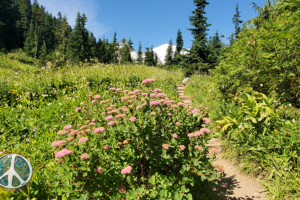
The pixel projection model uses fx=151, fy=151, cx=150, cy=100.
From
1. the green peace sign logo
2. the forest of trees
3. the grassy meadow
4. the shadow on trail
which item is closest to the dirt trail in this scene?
the shadow on trail

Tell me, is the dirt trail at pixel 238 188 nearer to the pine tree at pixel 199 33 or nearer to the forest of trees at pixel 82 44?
the forest of trees at pixel 82 44

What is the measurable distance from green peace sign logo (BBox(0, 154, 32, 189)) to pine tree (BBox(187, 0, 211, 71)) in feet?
53.8

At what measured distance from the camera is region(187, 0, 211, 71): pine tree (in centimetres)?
1553

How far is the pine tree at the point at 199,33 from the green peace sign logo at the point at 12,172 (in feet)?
53.8

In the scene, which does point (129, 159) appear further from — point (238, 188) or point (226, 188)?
point (238, 188)

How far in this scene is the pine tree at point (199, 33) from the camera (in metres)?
15.5

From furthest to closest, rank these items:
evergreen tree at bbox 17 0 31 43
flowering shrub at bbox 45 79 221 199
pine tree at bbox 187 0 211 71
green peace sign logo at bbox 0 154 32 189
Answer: evergreen tree at bbox 17 0 31 43, pine tree at bbox 187 0 211 71, flowering shrub at bbox 45 79 221 199, green peace sign logo at bbox 0 154 32 189

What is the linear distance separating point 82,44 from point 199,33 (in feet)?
128

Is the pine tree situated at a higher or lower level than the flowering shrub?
higher

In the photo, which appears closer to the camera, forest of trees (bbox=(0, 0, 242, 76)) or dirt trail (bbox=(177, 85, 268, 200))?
dirt trail (bbox=(177, 85, 268, 200))

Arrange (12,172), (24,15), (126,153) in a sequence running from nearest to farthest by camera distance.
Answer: (12,172) < (126,153) < (24,15)

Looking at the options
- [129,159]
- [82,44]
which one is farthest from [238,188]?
[82,44]

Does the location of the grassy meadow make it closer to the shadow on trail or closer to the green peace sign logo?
the green peace sign logo

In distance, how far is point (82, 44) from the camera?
44344 mm
